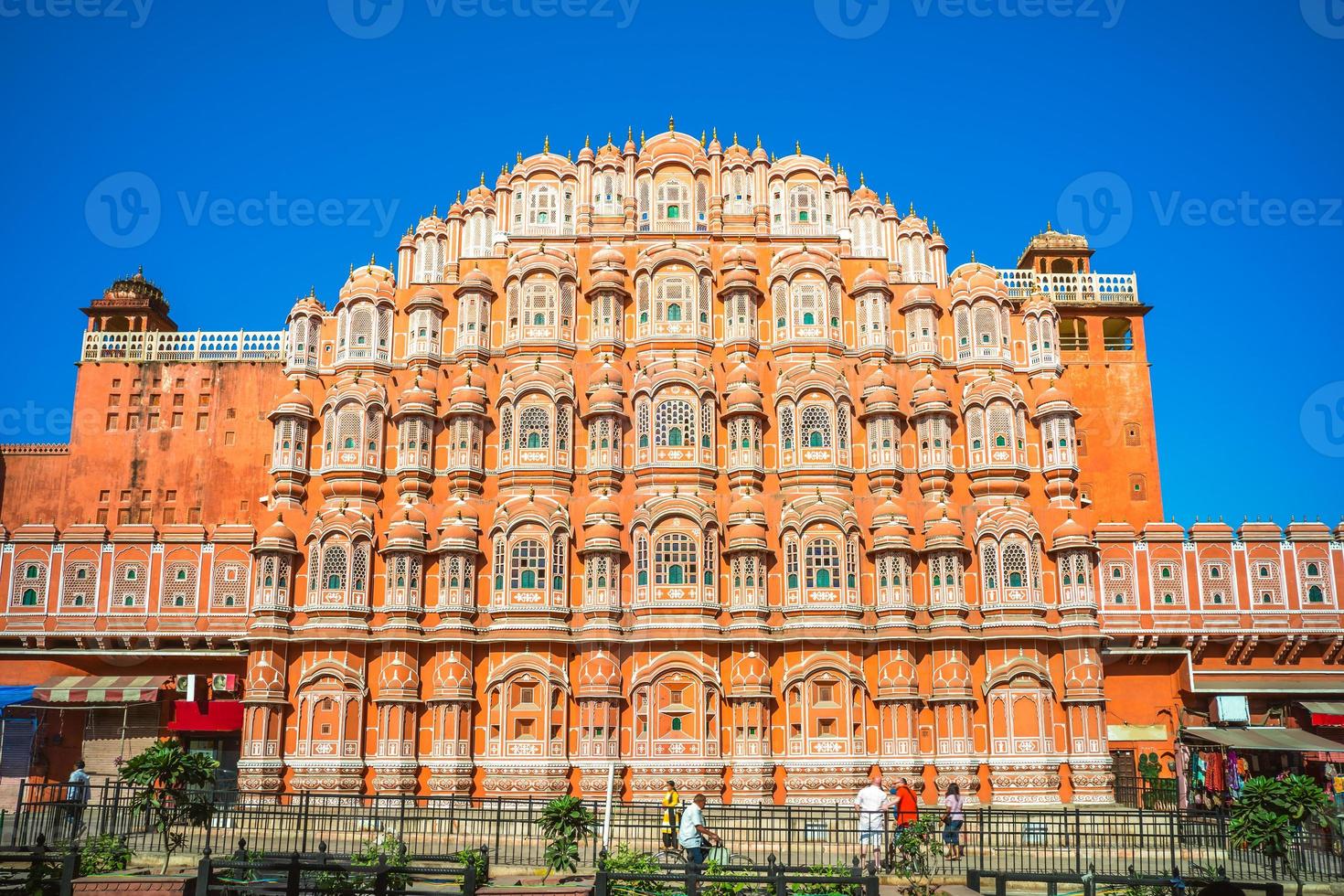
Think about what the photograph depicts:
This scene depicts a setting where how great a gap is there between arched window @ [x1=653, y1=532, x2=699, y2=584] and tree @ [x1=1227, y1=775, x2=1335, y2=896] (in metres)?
18.6

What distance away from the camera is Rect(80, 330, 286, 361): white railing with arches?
49938 mm

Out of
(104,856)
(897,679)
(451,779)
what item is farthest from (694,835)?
(897,679)

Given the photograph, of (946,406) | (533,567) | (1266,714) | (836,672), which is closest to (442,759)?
(533,567)

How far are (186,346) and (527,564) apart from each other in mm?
19253

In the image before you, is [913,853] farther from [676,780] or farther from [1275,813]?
[676,780]

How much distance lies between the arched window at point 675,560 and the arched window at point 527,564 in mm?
3547

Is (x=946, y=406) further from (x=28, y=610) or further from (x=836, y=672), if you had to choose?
(x=28, y=610)

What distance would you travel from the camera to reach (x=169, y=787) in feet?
87.0

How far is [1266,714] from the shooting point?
41.3 m

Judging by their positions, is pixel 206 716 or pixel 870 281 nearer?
pixel 206 716

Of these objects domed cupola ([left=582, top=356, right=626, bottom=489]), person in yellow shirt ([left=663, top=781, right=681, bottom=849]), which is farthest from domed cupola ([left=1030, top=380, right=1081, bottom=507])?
person in yellow shirt ([left=663, top=781, right=681, bottom=849])

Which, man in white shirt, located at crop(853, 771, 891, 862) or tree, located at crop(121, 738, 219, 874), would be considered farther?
man in white shirt, located at crop(853, 771, 891, 862)

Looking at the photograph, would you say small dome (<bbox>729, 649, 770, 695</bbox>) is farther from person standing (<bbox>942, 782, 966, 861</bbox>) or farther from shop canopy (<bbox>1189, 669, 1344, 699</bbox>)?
shop canopy (<bbox>1189, 669, 1344, 699</bbox>)

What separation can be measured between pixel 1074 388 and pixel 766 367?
13.5 meters
